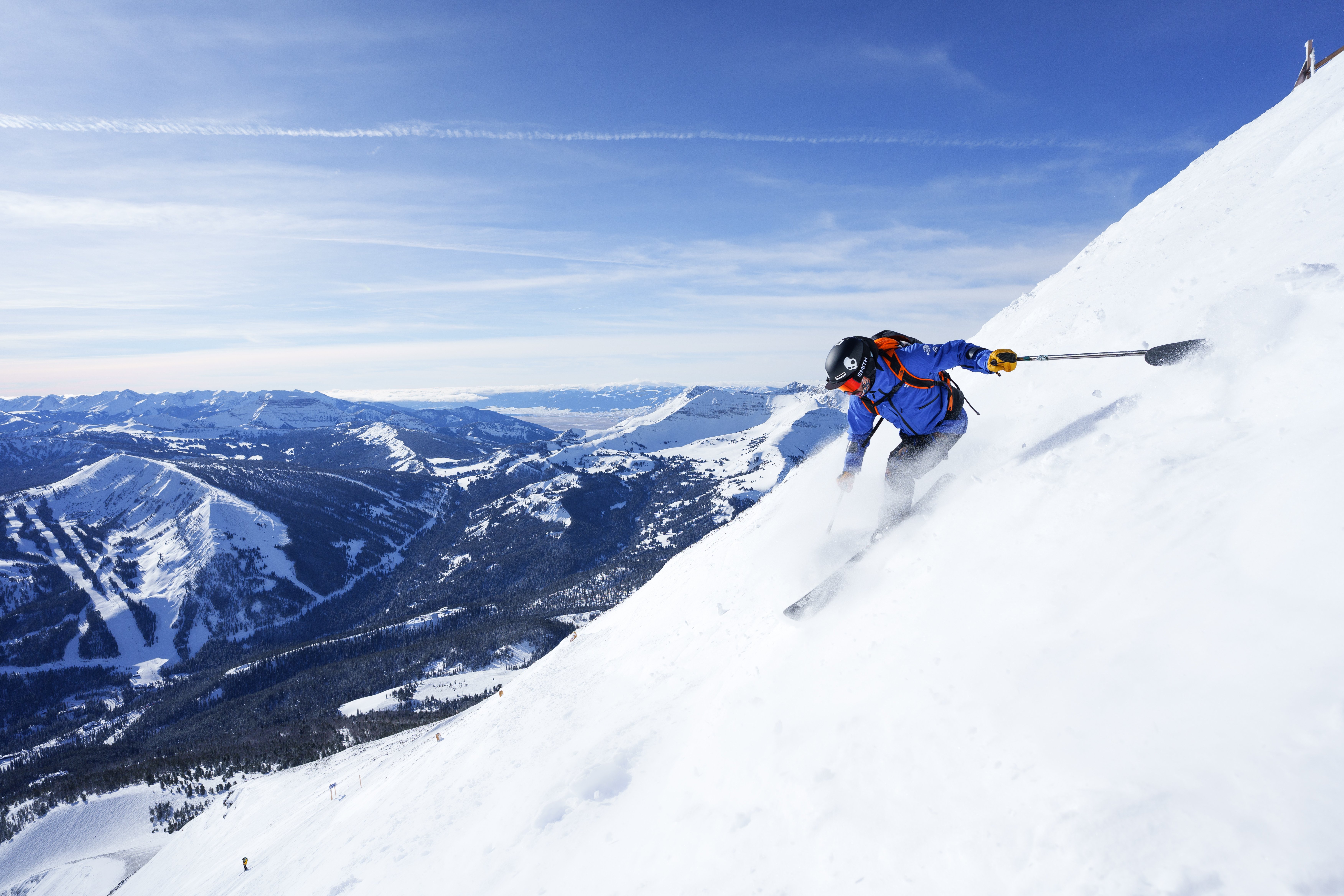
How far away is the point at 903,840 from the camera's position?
5730mm

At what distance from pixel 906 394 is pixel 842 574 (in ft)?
12.3

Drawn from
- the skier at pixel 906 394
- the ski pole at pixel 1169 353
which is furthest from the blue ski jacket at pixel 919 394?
the ski pole at pixel 1169 353

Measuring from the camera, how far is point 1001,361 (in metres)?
8.71

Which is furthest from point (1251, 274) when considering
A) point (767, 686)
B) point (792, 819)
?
point (792, 819)

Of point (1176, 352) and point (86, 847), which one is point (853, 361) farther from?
point (86, 847)

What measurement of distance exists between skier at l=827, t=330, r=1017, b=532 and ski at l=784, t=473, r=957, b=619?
194 millimetres

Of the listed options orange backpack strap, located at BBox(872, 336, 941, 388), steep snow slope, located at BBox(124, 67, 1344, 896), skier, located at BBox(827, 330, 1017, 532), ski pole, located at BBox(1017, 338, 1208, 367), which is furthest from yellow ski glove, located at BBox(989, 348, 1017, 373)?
steep snow slope, located at BBox(124, 67, 1344, 896)

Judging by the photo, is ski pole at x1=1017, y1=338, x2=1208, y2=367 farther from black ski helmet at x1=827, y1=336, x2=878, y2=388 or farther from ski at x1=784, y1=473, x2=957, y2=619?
ski at x1=784, y1=473, x2=957, y2=619

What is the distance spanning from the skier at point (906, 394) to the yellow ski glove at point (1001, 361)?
0.02m

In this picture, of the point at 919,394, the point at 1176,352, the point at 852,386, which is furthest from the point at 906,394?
the point at 1176,352

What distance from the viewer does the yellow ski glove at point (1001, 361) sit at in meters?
8.54

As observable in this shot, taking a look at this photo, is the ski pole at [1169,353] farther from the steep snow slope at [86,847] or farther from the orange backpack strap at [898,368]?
the steep snow slope at [86,847]

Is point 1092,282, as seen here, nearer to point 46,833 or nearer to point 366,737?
point 366,737

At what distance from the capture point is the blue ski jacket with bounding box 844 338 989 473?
945 centimetres
